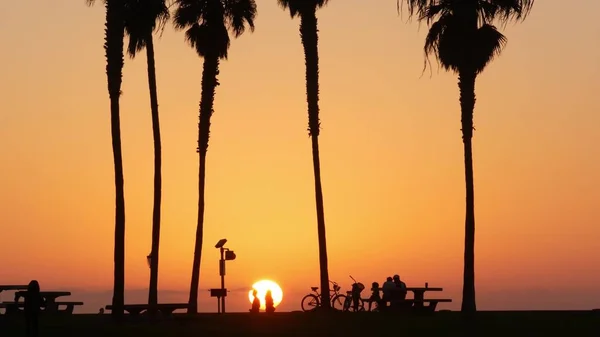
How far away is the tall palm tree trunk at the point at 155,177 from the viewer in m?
51.5

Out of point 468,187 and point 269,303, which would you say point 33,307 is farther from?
point 468,187

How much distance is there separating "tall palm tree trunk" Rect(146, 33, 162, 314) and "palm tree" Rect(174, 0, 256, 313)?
118 inches

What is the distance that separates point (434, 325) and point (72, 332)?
1033 centimetres

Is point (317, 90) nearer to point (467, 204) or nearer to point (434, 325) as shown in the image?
point (467, 204)

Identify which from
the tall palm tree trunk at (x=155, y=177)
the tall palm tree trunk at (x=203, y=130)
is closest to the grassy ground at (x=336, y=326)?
the tall palm tree trunk at (x=155, y=177)

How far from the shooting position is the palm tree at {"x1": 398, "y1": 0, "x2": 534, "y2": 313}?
49.0 metres

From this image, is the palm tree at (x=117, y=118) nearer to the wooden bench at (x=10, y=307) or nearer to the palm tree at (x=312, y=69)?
the wooden bench at (x=10, y=307)

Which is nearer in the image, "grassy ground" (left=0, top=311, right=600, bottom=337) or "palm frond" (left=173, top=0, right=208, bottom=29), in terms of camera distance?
"grassy ground" (left=0, top=311, right=600, bottom=337)

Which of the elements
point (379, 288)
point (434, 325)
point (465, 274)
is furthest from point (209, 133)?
point (434, 325)

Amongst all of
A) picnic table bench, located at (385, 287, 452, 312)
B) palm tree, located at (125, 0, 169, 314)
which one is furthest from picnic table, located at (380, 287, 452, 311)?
palm tree, located at (125, 0, 169, 314)

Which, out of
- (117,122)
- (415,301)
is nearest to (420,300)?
(415,301)

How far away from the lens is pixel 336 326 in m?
35.6

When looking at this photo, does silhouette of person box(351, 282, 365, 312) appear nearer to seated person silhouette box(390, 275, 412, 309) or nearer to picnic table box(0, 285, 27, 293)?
seated person silhouette box(390, 275, 412, 309)

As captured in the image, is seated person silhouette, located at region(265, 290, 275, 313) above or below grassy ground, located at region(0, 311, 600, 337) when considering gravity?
above
